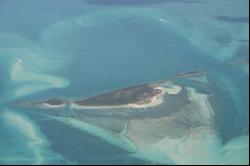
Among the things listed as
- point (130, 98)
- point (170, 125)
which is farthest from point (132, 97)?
point (170, 125)

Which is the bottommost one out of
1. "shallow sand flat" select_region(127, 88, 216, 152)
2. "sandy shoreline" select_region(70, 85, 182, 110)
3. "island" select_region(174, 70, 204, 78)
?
"shallow sand flat" select_region(127, 88, 216, 152)

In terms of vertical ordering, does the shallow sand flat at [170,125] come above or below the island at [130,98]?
below

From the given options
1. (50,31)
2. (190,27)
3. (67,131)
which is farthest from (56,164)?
(190,27)

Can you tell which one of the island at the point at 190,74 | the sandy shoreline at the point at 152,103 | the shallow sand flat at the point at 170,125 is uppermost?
the island at the point at 190,74

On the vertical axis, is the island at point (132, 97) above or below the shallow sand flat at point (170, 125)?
above

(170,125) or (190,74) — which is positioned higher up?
(190,74)

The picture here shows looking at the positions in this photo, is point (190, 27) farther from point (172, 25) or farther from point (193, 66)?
point (193, 66)

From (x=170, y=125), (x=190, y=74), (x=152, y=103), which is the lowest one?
(x=170, y=125)

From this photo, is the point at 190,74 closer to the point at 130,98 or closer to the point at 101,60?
the point at 130,98

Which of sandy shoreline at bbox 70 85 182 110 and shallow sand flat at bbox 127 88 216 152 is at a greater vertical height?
sandy shoreline at bbox 70 85 182 110
